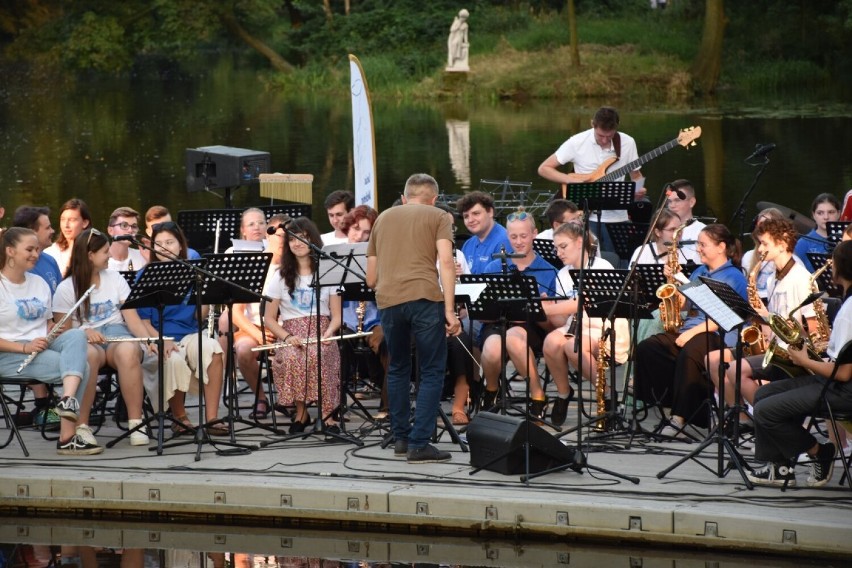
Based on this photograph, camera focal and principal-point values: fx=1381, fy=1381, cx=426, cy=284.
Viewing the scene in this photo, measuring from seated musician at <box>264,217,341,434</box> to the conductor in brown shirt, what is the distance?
859mm

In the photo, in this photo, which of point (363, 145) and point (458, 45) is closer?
point (363, 145)

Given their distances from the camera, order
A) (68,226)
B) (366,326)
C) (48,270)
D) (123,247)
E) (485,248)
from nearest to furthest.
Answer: (48,270) → (366,326) → (123,247) → (485,248) → (68,226)

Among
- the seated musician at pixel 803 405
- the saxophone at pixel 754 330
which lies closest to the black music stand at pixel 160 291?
the saxophone at pixel 754 330

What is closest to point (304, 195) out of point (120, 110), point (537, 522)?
point (537, 522)

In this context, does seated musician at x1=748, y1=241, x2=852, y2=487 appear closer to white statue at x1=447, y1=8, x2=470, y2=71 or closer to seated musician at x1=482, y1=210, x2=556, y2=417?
seated musician at x1=482, y1=210, x2=556, y2=417

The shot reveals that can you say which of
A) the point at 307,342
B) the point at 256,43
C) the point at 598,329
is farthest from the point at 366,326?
the point at 256,43

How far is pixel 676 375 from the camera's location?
347 inches

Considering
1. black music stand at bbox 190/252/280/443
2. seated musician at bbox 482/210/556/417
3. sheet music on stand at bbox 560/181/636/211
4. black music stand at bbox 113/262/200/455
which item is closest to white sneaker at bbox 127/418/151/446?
black music stand at bbox 113/262/200/455

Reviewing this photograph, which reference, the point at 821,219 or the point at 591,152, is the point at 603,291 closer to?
the point at 821,219

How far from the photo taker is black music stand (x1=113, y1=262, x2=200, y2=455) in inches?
328

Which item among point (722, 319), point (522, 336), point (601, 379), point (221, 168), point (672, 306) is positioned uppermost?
point (221, 168)

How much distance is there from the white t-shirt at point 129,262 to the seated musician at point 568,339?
3.06 m

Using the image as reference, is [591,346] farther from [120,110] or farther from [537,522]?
[120,110]

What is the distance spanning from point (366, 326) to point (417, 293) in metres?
1.79
